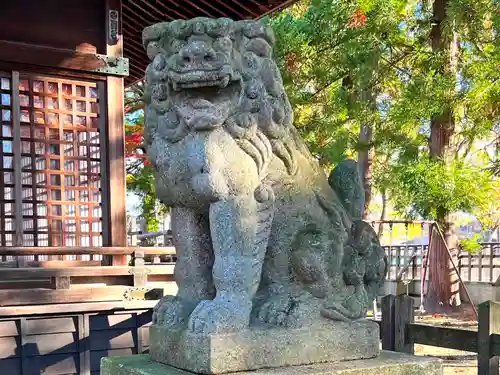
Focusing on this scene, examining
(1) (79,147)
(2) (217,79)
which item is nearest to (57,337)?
(1) (79,147)

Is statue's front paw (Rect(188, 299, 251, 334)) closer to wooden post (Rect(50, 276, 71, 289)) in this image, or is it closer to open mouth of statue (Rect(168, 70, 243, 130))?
open mouth of statue (Rect(168, 70, 243, 130))

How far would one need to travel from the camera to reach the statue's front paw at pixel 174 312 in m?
2.42

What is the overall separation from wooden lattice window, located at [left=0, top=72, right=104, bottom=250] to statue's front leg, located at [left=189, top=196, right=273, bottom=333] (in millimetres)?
4275

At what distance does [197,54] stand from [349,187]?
3.19 ft

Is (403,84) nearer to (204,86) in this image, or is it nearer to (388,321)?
(388,321)

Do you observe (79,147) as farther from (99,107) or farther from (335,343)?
(335,343)

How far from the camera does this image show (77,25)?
21.0ft

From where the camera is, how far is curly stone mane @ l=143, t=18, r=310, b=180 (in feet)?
7.55

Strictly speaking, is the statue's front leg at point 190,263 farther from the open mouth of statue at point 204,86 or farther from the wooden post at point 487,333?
the wooden post at point 487,333

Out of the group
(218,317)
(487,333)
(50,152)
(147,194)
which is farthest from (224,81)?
(147,194)

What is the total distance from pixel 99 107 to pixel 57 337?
236 centimetres

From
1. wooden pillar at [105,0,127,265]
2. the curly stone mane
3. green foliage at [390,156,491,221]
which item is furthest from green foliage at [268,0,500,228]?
the curly stone mane

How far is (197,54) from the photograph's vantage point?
7.30ft

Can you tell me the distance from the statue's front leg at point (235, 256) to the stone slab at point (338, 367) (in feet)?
0.77
